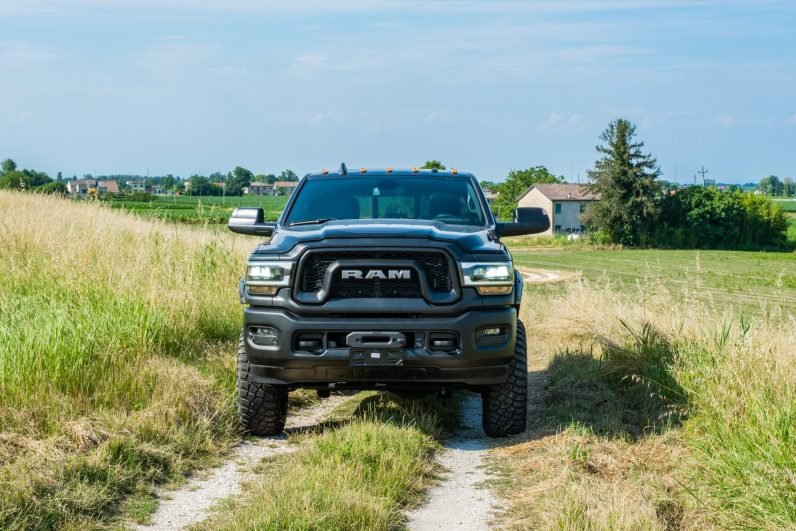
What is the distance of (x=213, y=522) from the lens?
5176 millimetres

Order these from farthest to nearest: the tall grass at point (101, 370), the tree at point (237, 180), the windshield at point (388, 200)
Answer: the tree at point (237, 180) → the windshield at point (388, 200) → the tall grass at point (101, 370)

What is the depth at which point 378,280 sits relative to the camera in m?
6.59

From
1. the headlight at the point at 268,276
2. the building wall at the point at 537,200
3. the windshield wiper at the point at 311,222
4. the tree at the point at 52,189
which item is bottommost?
the headlight at the point at 268,276

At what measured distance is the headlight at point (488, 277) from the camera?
662cm

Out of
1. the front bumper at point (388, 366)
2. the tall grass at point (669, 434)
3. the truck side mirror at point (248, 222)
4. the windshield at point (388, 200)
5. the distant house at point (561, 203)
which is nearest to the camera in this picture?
the tall grass at point (669, 434)

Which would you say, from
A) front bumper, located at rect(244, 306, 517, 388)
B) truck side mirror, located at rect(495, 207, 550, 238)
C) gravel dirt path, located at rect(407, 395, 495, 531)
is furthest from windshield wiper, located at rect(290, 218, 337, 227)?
gravel dirt path, located at rect(407, 395, 495, 531)

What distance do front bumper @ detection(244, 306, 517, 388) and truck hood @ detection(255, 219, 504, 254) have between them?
466 millimetres

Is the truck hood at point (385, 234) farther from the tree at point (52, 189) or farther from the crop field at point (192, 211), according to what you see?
the tree at point (52, 189)

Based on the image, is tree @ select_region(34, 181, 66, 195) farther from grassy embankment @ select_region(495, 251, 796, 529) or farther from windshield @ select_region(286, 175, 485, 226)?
windshield @ select_region(286, 175, 485, 226)

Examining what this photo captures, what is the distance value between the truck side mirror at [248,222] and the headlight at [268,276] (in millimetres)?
1038

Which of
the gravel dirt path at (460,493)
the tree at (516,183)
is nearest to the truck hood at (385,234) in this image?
the gravel dirt path at (460,493)

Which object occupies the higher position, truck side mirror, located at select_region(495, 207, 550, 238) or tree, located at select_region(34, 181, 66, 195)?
tree, located at select_region(34, 181, 66, 195)

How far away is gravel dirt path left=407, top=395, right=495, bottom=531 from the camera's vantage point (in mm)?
5291

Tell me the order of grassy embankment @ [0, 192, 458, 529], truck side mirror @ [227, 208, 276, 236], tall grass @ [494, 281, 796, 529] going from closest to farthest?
tall grass @ [494, 281, 796, 529] < grassy embankment @ [0, 192, 458, 529] < truck side mirror @ [227, 208, 276, 236]
